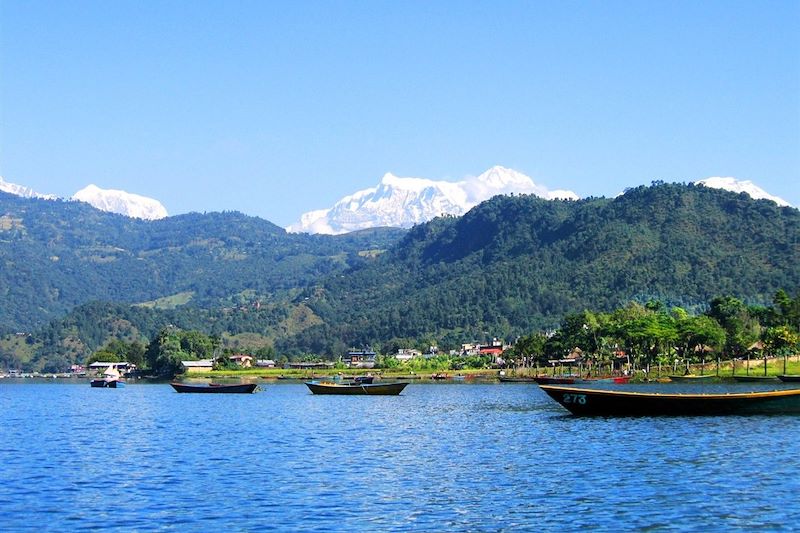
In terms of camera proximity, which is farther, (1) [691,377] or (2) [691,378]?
→ (1) [691,377]

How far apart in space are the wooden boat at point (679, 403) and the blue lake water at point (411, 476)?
1.35 meters

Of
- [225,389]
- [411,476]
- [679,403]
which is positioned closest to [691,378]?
[225,389]

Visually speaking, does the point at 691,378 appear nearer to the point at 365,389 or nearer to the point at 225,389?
the point at 365,389

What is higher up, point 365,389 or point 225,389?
point 365,389

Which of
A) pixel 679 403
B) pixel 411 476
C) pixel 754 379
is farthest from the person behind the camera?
pixel 754 379

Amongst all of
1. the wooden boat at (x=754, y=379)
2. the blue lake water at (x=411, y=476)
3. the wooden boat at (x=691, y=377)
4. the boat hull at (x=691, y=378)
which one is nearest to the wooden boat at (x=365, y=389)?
the boat hull at (x=691, y=378)

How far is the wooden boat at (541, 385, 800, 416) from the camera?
255 ft

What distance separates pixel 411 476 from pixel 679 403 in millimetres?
36268

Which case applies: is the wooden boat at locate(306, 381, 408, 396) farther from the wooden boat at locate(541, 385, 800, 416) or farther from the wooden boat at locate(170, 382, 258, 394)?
the wooden boat at locate(541, 385, 800, 416)

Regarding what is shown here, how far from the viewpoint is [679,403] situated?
79188 millimetres

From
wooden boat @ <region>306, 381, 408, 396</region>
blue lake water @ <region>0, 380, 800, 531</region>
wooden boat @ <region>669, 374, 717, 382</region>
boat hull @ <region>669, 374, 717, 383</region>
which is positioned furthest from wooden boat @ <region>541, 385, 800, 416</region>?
wooden boat @ <region>669, 374, 717, 382</region>

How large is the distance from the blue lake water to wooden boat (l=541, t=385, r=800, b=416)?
1345 mm

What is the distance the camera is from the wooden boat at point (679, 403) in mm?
77750

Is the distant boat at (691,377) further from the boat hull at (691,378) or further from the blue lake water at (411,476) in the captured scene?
the blue lake water at (411,476)
